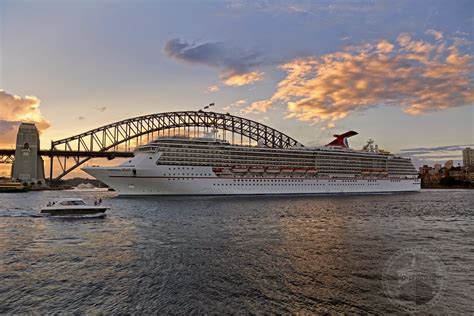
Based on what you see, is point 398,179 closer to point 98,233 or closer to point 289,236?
point 289,236

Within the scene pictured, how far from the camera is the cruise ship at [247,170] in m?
59.8

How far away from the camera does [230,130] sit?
420 ft

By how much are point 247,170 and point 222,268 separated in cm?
5603

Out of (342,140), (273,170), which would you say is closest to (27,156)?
(273,170)

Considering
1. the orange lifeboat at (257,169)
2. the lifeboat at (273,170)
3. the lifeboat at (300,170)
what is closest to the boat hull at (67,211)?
the orange lifeboat at (257,169)

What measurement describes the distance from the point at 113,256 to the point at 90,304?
630 centimetres

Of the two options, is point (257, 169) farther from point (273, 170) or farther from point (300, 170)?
point (300, 170)

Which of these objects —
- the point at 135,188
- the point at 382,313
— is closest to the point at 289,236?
the point at 382,313

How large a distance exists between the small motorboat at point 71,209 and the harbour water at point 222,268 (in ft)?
18.0

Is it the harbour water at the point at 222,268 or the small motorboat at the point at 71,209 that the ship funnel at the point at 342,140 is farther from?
the small motorboat at the point at 71,209

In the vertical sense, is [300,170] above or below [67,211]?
above

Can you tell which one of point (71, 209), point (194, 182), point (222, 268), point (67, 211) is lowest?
point (222, 268)

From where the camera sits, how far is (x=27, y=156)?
11288cm

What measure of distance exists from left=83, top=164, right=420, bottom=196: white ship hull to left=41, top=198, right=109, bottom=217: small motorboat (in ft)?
82.4
